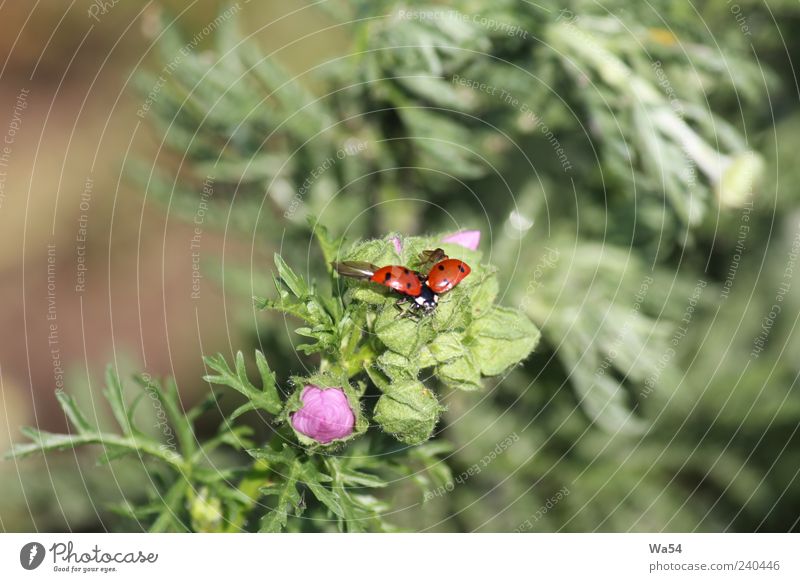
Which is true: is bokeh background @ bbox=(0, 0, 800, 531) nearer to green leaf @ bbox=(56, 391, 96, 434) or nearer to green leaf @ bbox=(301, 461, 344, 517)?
green leaf @ bbox=(56, 391, 96, 434)

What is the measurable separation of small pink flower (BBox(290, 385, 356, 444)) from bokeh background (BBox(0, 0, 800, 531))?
3.21ft

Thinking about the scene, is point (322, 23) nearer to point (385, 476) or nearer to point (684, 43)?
point (684, 43)

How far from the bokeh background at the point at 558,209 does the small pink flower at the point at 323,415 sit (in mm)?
978

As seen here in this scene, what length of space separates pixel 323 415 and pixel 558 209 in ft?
5.29

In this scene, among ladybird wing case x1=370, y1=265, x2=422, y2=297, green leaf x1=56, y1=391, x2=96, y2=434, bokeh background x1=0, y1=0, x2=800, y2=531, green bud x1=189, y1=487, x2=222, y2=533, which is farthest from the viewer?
bokeh background x1=0, y1=0, x2=800, y2=531

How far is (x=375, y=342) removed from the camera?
168cm

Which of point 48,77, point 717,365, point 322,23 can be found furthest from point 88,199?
point 717,365

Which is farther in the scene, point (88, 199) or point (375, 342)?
point (88, 199)

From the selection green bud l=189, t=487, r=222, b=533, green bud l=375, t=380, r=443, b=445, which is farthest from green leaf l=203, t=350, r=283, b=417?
green bud l=189, t=487, r=222, b=533

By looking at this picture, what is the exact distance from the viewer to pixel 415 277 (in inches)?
61.7

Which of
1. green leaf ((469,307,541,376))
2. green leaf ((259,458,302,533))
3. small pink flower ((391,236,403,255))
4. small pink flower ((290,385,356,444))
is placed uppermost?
small pink flower ((391,236,403,255))

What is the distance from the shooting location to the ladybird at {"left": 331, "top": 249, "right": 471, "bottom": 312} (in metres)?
1.56

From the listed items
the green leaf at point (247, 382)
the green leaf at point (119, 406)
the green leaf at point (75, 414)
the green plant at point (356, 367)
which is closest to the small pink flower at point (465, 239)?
the green plant at point (356, 367)
